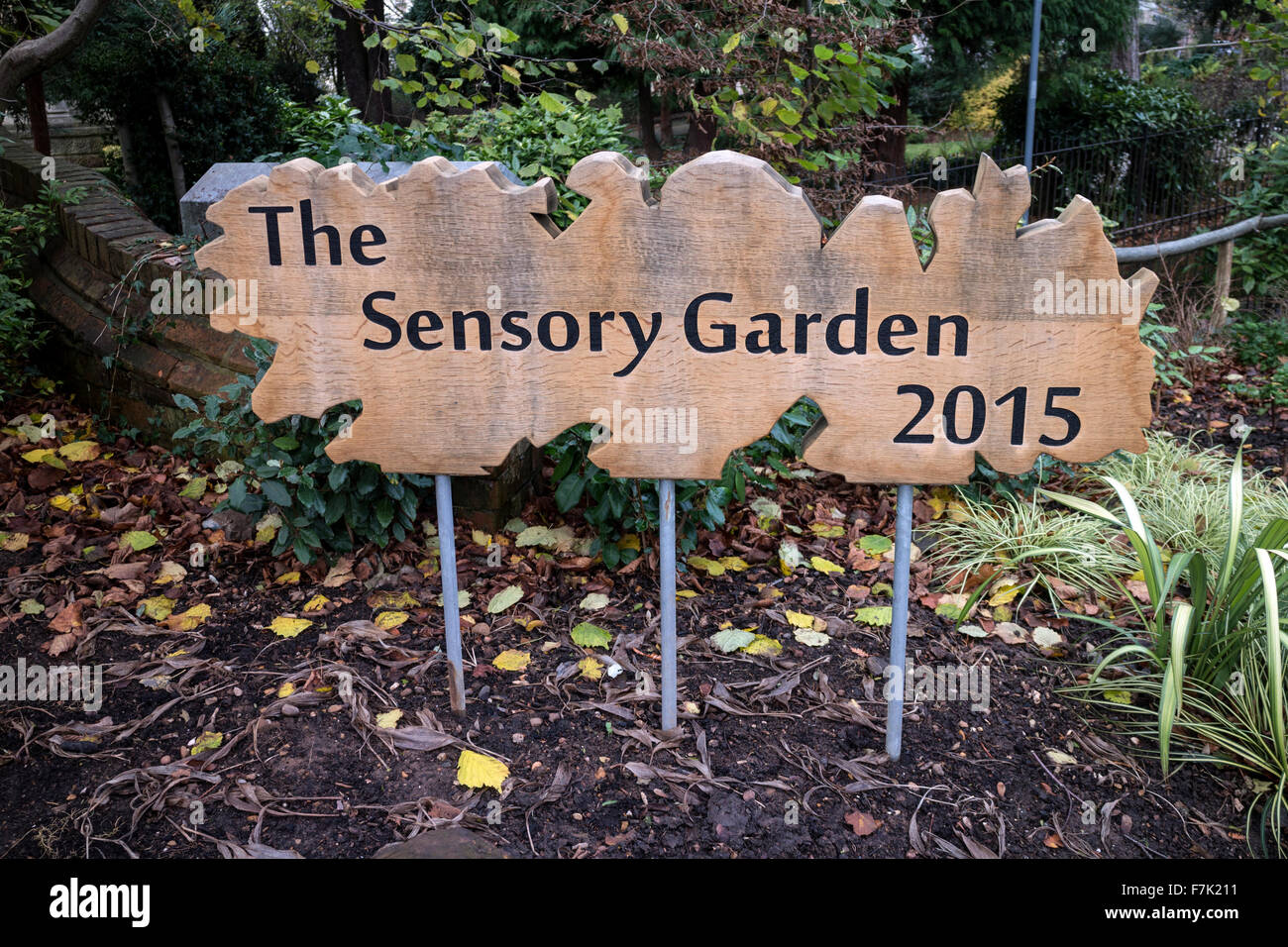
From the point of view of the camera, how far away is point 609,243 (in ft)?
7.66

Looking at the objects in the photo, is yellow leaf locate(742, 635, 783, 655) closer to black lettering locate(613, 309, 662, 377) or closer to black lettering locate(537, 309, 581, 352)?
black lettering locate(613, 309, 662, 377)

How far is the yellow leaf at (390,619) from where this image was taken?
318 cm

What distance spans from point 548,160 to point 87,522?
8.38ft

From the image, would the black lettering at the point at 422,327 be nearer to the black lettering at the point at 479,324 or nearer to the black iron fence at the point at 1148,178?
the black lettering at the point at 479,324

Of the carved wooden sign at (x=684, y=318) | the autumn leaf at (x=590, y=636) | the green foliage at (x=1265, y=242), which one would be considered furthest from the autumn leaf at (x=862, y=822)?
the green foliage at (x=1265, y=242)

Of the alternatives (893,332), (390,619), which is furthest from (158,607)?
(893,332)

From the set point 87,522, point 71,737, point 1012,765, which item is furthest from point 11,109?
point 1012,765

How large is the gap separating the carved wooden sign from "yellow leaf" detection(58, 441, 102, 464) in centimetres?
240

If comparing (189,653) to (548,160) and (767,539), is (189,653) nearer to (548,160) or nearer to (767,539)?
(767,539)

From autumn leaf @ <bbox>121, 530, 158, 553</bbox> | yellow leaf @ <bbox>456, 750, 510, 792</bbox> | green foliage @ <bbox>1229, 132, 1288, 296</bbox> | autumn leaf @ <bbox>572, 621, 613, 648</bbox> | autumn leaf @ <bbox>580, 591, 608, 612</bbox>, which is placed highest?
green foliage @ <bbox>1229, 132, 1288, 296</bbox>

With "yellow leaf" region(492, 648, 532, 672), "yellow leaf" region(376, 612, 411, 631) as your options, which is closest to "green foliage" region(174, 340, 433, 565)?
"yellow leaf" region(376, 612, 411, 631)

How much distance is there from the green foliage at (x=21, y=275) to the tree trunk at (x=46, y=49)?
0.98 meters

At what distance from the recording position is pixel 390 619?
126 inches

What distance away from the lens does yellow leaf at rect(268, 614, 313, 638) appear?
10.3 feet
